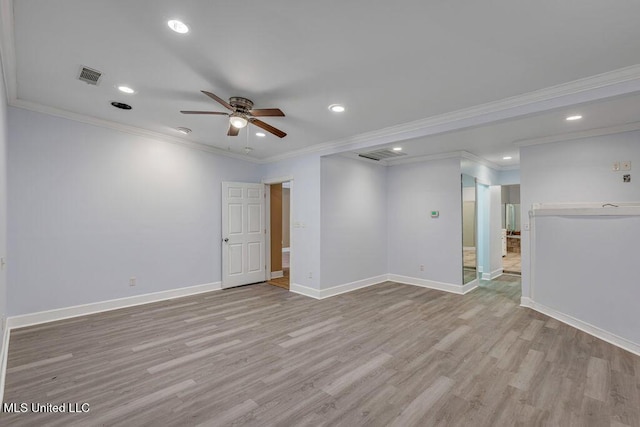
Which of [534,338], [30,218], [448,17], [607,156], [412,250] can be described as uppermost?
[448,17]

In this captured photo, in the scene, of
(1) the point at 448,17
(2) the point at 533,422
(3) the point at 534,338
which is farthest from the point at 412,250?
(1) the point at 448,17

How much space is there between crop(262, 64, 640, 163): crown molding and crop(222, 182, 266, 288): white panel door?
2.61m

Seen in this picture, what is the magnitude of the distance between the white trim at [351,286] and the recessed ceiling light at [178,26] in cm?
410

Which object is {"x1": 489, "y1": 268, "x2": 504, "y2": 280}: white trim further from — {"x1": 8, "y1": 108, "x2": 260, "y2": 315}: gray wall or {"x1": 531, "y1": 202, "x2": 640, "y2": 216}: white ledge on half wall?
{"x1": 8, "y1": 108, "x2": 260, "y2": 315}: gray wall

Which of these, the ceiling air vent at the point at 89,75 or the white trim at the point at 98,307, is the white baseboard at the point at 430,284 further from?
the ceiling air vent at the point at 89,75

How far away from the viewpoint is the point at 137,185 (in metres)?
4.53

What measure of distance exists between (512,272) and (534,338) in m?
4.47

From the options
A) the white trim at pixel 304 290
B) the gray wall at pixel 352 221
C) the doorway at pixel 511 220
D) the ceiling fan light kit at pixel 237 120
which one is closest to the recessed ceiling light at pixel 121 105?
the ceiling fan light kit at pixel 237 120

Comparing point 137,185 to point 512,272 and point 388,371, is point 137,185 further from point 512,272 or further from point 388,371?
point 512,272

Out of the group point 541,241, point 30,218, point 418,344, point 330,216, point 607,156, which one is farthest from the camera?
point 330,216

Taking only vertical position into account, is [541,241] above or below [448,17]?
below

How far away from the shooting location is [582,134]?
4.20 m

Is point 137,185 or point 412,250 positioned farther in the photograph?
point 412,250

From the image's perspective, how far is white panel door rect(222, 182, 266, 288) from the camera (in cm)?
565
